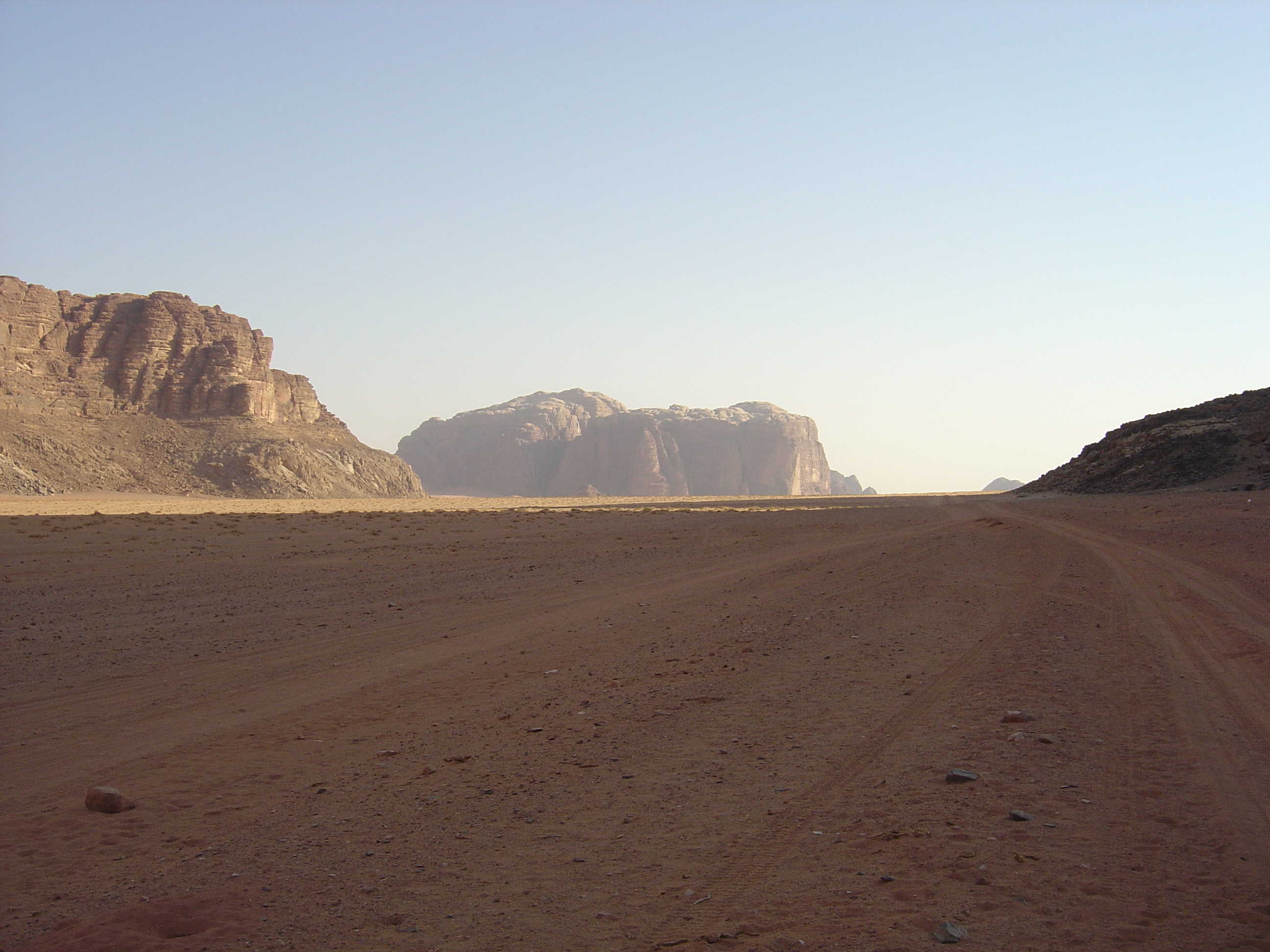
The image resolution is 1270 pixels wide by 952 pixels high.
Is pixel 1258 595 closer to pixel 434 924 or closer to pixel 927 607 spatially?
pixel 927 607

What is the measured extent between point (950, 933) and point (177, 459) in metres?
91.0

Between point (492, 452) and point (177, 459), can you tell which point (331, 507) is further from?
point (492, 452)

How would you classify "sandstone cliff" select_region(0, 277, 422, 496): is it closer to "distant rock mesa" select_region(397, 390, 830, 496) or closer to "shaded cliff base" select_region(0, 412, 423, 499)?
"shaded cliff base" select_region(0, 412, 423, 499)

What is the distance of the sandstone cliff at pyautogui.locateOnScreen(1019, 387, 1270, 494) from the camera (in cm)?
3562

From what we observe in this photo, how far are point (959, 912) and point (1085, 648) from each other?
604 cm

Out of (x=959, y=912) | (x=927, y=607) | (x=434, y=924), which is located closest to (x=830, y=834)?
(x=959, y=912)

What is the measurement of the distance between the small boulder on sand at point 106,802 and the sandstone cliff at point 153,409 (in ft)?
239

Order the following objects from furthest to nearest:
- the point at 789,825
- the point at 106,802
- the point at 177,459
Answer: the point at 177,459 < the point at 106,802 < the point at 789,825

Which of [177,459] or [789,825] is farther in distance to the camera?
[177,459]

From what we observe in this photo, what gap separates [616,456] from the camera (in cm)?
17512

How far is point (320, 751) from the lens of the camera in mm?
6414

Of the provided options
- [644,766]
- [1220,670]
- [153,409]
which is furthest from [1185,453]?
[153,409]

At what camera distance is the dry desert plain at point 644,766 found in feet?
13.0

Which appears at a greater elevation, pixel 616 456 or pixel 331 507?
pixel 616 456
